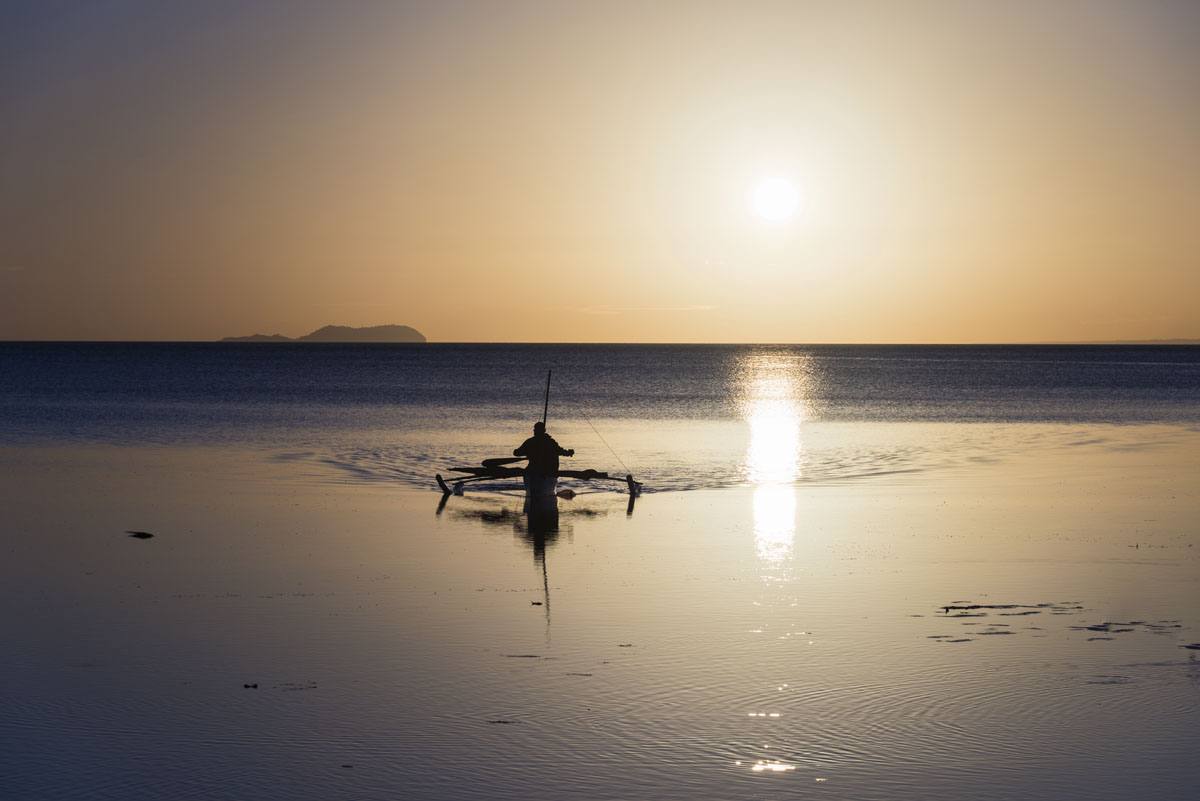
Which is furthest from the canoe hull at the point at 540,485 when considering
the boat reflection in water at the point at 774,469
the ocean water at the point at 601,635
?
the boat reflection in water at the point at 774,469

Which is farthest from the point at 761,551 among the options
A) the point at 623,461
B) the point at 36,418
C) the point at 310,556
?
the point at 36,418

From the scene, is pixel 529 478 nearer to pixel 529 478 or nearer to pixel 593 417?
pixel 529 478

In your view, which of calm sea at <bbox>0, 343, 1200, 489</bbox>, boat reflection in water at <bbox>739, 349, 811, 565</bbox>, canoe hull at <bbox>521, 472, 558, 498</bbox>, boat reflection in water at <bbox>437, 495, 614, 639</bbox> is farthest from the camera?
calm sea at <bbox>0, 343, 1200, 489</bbox>

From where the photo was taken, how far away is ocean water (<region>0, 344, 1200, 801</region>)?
9.45 meters

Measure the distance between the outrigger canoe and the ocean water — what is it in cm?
48

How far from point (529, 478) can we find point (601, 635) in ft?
42.7

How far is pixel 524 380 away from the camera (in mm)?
116000

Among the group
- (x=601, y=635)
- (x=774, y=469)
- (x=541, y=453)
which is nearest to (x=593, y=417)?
(x=774, y=469)

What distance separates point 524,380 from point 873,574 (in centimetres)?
9962

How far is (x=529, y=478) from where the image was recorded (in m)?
26.4

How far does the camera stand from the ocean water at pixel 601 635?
945 centimetres

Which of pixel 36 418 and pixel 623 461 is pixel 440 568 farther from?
pixel 36 418

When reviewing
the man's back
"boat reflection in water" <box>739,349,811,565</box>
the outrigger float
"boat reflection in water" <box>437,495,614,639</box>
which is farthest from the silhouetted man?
"boat reflection in water" <box>739,349,811,565</box>

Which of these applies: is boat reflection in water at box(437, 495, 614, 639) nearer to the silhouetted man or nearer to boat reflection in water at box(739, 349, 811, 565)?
the silhouetted man
